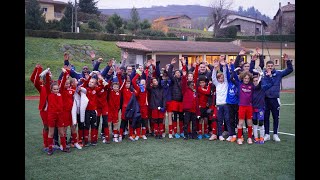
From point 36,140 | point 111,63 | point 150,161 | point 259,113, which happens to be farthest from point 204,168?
point 36,140

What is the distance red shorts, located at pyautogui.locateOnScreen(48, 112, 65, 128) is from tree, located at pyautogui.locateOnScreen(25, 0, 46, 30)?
3156cm

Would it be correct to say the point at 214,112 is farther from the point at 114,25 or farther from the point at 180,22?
the point at 180,22

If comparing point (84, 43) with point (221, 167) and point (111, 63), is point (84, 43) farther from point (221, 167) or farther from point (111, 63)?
point (221, 167)

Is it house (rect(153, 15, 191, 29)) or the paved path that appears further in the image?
house (rect(153, 15, 191, 29))

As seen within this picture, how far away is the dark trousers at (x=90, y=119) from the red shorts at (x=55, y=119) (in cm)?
62

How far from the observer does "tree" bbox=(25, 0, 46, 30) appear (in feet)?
115

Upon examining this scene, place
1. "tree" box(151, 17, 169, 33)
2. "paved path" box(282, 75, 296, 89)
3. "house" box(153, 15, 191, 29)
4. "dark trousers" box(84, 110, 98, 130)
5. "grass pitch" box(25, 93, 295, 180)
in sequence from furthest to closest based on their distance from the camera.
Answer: "house" box(153, 15, 191, 29)
"tree" box(151, 17, 169, 33)
"paved path" box(282, 75, 296, 89)
"dark trousers" box(84, 110, 98, 130)
"grass pitch" box(25, 93, 295, 180)

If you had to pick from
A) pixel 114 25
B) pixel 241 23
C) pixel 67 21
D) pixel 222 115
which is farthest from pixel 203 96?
pixel 241 23

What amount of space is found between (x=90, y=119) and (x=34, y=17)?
105ft

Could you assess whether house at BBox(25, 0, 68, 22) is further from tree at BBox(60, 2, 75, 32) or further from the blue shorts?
the blue shorts

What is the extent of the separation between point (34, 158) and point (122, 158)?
172 cm

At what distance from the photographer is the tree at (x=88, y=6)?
45625mm

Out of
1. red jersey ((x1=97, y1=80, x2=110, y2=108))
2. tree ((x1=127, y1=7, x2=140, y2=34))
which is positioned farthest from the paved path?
tree ((x1=127, y1=7, x2=140, y2=34))

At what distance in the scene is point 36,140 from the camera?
791 centimetres
